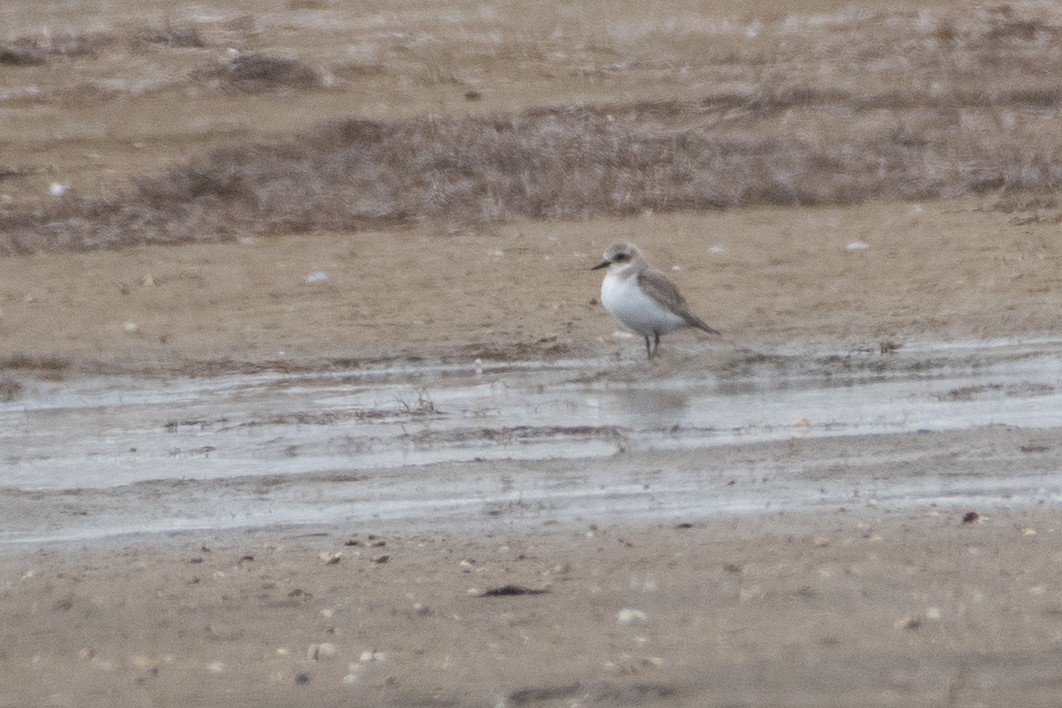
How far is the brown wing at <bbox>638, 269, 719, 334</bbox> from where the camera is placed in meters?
11.5

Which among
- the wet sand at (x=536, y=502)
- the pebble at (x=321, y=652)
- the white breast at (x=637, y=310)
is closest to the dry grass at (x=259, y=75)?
the wet sand at (x=536, y=502)

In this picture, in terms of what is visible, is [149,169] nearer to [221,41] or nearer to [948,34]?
[221,41]

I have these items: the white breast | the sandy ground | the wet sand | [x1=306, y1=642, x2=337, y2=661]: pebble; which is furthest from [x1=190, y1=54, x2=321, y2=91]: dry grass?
[x1=306, y1=642, x2=337, y2=661]: pebble

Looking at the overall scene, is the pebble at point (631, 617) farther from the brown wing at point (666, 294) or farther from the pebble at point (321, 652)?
the brown wing at point (666, 294)

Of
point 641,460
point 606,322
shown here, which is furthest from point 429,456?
point 606,322

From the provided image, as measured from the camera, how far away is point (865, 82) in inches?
784

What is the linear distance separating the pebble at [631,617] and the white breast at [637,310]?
4896 mm

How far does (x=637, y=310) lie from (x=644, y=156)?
605 centimetres

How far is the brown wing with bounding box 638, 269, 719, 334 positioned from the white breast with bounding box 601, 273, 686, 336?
0.04m

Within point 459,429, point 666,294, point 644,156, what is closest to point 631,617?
point 459,429

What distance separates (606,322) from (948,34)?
35.3 feet

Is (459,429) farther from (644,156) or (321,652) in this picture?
(644,156)

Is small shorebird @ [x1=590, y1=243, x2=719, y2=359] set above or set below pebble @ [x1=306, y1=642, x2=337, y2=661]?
below

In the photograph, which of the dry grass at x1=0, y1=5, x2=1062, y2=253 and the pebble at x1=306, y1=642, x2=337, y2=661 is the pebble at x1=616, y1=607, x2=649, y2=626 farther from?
the dry grass at x1=0, y1=5, x2=1062, y2=253
